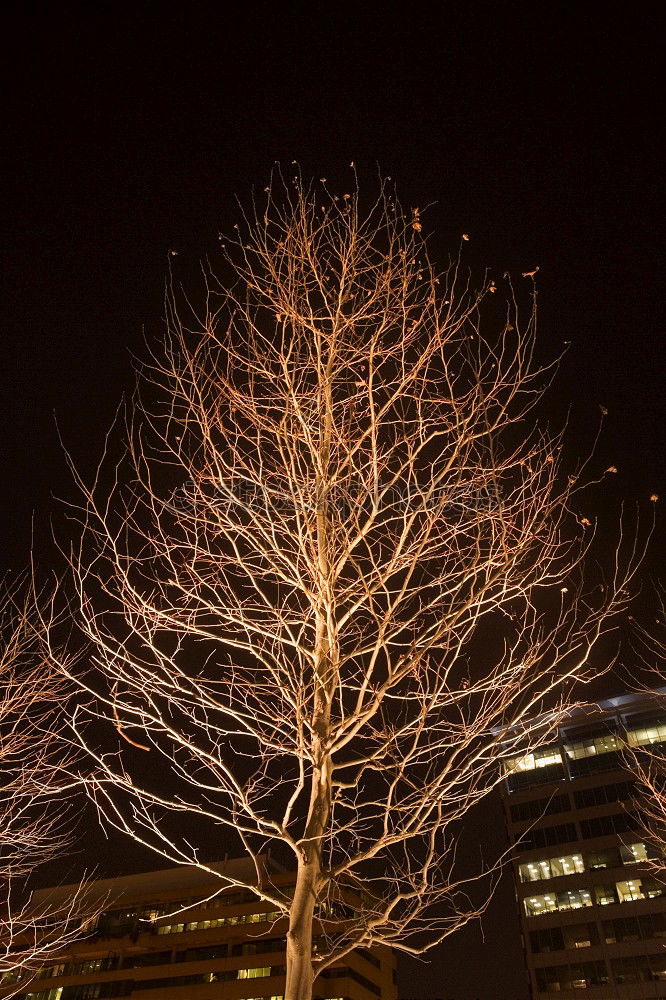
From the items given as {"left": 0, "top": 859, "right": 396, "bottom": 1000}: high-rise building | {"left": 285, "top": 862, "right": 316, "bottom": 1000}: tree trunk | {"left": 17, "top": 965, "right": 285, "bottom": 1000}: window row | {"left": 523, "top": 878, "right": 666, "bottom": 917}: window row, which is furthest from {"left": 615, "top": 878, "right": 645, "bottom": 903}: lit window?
{"left": 285, "top": 862, "right": 316, "bottom": 1000}: tree trunk

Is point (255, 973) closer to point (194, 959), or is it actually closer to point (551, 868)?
point (194, 959)

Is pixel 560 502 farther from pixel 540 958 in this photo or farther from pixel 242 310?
pixel 540 958

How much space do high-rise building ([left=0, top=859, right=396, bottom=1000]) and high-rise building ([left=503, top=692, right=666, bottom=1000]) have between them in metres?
13.9

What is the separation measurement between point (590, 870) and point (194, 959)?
32225 mm

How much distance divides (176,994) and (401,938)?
205ft

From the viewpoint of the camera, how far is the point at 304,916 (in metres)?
4.58

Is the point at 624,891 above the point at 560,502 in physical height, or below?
above

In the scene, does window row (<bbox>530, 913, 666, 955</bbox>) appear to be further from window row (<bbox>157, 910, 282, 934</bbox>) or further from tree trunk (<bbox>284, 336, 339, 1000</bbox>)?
tree trunk (<bbox>284, 336, 339, 1000</bbox>)

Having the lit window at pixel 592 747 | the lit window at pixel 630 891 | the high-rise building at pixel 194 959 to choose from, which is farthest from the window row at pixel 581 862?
the high-rise building at pixel 194 959

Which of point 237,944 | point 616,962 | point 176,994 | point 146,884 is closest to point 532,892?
point 616,962

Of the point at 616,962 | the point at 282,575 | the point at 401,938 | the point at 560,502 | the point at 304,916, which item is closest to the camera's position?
the point at 304,916

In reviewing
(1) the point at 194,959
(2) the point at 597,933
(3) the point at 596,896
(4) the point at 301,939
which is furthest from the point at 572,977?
(4) the point at 301,939

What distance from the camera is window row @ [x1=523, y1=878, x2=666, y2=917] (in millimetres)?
54531

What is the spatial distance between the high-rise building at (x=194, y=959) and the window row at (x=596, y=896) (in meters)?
13.7
